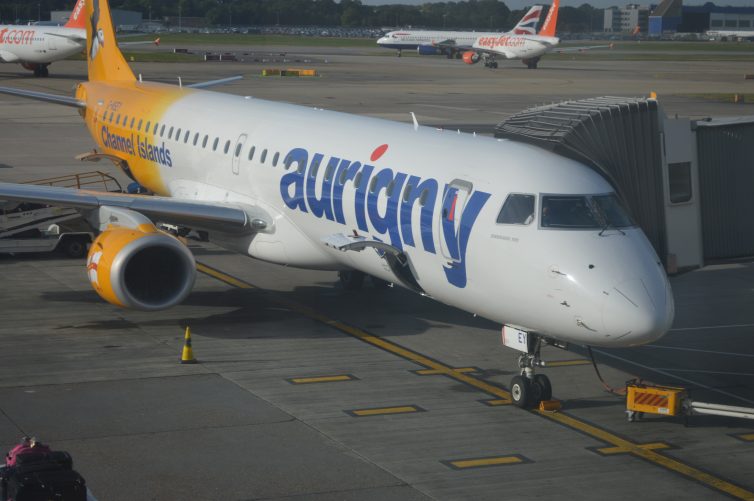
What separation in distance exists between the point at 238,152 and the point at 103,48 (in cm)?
1207

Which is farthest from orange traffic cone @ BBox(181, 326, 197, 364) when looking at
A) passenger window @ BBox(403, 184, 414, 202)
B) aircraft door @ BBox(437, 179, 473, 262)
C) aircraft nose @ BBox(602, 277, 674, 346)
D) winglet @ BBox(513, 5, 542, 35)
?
winglet @ BBox(513, 5, 542, 35)

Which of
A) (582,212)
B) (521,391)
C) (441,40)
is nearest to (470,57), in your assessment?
(441,40)

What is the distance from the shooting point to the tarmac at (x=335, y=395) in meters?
14.8

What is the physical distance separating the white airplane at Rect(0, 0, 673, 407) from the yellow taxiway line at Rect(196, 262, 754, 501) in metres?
0.81

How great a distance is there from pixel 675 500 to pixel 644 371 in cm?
637

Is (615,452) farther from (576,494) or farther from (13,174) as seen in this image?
(13,174)

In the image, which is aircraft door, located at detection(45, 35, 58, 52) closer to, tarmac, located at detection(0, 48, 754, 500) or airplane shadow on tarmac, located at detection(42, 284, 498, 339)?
tarmac, located at detection(0, 48, 754, 500)

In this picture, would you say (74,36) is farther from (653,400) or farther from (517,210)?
(653,400)

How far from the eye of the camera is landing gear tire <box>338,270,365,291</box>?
25875 millimetres

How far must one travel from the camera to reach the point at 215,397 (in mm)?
18219

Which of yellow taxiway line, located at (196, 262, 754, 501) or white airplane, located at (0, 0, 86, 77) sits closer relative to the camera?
yellow taxiway line, located at (196, 262, 754, 501)

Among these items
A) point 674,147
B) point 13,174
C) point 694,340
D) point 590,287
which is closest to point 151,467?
point 590,287

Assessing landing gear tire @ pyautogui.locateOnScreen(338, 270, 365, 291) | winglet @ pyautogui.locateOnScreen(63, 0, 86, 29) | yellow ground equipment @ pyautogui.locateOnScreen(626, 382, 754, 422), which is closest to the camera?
yellow ground equipment @ pyautogui.locateOnScreen(626, 382, 754, 422)

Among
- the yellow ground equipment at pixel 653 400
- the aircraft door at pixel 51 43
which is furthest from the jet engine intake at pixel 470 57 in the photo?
the yellow ground equipment at pixel 653 400
